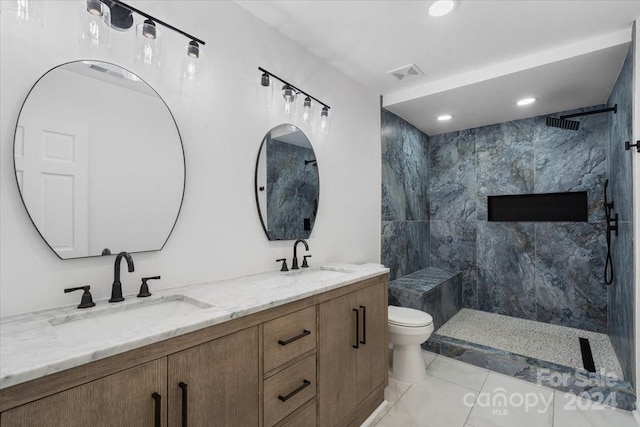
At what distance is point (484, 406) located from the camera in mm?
2150

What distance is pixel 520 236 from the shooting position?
12.2ft

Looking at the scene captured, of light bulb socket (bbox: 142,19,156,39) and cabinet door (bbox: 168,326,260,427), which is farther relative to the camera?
light bulb socket (bbox: 142,19,156,39)

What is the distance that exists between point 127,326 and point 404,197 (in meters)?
3.16

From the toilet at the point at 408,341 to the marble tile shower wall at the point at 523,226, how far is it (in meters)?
1.92

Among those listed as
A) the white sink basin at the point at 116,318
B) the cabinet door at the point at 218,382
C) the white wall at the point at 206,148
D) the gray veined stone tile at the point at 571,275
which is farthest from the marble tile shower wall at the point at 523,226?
the white sink basin at the point at 116,318

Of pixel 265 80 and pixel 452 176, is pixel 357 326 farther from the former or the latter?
pixel 452 176

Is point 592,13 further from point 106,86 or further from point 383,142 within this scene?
point 106,86

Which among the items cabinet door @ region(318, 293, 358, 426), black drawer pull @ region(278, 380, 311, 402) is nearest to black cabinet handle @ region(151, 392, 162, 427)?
black drawer pull @ region(278, 380, 311, 402)

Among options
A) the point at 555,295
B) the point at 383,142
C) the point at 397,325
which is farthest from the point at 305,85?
the point at 555,295

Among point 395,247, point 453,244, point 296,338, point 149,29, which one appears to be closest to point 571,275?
point 453,244

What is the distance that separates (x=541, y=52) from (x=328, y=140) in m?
1.86

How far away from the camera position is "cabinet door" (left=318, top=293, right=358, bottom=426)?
63.1 inches

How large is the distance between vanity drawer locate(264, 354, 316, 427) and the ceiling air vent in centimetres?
246

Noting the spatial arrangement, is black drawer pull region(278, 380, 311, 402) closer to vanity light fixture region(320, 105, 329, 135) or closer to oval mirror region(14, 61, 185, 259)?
oval mirror region(14, 61, 185, 259)
